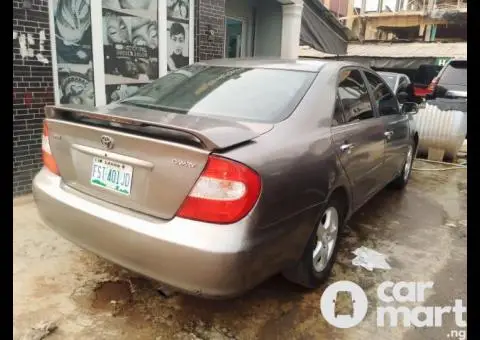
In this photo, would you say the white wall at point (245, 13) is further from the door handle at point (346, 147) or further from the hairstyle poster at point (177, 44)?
the door handle at point (346, 147)

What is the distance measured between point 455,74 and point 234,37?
530 cm

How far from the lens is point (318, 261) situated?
9.37 feet

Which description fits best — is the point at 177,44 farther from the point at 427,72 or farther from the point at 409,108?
the point at 427,72

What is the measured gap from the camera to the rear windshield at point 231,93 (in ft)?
8.57

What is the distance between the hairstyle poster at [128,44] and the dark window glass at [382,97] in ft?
11.5

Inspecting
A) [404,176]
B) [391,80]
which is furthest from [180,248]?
[391,80]

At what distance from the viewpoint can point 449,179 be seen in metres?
6.33

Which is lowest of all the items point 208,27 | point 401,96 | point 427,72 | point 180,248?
point 180,248

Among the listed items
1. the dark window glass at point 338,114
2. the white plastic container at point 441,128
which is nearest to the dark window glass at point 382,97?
the dark window glass at point 338,114

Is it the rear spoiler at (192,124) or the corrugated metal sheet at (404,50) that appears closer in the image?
the rear spoiler at (192,124)

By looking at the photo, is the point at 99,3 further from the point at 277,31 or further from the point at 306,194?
the point at 277,31

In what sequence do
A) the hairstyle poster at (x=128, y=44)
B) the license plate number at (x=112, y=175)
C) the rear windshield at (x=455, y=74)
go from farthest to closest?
the rear windshield at (x=455, y=74), the hairstyle poster at (x=128, y=44), the license plate number at (x=112, y=175)
